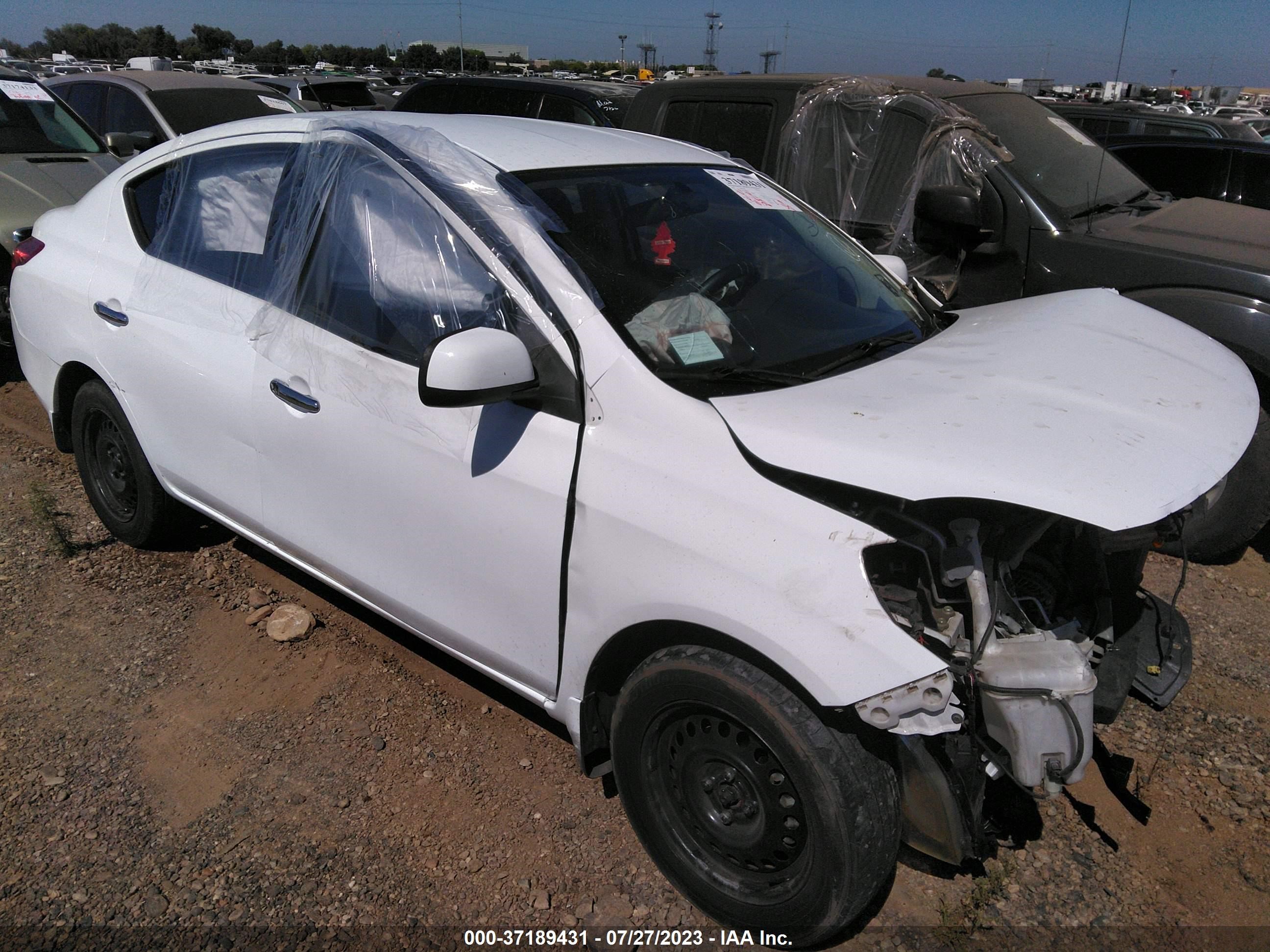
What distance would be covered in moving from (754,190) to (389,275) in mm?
1280

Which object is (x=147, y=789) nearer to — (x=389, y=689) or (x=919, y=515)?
(x=389, y=689)

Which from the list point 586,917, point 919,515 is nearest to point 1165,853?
point 919,515

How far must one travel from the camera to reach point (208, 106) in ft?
28.2

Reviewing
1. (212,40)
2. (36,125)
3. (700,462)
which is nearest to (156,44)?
(212,40)

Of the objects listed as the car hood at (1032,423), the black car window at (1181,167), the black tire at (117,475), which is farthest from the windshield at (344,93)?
the car hood at (1032,423)

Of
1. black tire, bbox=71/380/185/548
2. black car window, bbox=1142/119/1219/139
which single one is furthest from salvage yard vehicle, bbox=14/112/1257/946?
black car window, bbox=1142/119/1219/139

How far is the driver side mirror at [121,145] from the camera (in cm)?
717

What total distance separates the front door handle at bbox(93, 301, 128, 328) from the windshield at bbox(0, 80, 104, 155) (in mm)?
4381

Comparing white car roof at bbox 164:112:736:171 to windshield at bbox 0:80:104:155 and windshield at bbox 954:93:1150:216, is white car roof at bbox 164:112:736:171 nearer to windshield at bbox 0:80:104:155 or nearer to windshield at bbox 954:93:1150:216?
windshield at bbox 954:93:1150:216

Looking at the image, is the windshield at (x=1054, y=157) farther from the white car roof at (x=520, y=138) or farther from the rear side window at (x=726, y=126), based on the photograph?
the white car roof at (x=520, y=138)

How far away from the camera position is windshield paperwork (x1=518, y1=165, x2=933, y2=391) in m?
2.38

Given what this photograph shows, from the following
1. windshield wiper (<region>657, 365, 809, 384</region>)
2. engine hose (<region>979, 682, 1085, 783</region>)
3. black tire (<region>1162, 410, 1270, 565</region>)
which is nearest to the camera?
engine hose (<region>979, 682, 1085, 783</region>)

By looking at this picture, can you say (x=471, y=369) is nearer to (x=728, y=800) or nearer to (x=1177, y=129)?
(x=728, y=800)

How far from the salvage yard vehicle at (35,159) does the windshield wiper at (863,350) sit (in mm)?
5549
